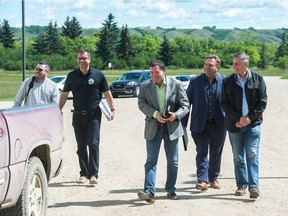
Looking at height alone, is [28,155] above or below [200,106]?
below

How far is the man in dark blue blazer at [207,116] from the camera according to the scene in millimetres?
8414

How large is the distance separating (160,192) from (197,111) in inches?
49.8

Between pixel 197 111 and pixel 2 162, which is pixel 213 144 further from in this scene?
pixel 2 162

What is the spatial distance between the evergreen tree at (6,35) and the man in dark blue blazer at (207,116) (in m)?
133

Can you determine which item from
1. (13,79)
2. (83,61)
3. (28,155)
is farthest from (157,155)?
(13,79)

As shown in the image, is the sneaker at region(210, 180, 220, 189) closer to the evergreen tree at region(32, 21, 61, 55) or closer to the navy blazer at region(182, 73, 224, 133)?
the navy blazer at region(182, 73, 224, 133)

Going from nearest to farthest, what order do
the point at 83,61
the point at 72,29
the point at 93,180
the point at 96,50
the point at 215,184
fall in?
the point at 215,184, the point at 93,180, the point at 83,61, the point at 96,50, the point at 72,29

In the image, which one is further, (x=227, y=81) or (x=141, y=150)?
(x=141, y=150)

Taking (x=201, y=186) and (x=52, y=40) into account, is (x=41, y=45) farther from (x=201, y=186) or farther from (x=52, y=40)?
(x=201, y=186)

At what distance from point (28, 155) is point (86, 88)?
3.50 meters

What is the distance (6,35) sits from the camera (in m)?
138

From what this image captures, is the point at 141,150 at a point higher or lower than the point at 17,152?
lower

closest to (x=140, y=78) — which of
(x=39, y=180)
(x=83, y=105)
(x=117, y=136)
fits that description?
(x=117, y=136)

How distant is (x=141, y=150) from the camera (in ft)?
40.6
